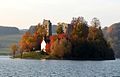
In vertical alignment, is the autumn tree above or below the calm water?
above

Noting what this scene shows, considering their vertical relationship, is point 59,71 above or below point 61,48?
below

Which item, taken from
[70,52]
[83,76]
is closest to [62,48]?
[70,52]

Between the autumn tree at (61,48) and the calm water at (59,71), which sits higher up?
the autumn tree at (61,48)

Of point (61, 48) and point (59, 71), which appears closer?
point (59, 71)

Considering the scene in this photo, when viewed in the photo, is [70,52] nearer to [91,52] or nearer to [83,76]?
[91,52]

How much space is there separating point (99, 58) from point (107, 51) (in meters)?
5.96

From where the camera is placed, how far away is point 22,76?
81.3 meters

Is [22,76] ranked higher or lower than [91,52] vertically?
lower

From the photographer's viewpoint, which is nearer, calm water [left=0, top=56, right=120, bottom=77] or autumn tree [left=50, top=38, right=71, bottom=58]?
calm water [left=0, top=56, right=120, bottom=77]

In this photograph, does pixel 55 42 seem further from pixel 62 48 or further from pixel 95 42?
pixel 95 42

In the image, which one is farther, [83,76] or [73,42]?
[73,42]

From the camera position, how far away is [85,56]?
Result: 19462cm

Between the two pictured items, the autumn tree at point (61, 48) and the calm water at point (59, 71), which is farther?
the autumn tree at point (61, 48)

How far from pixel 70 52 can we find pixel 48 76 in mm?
108851
